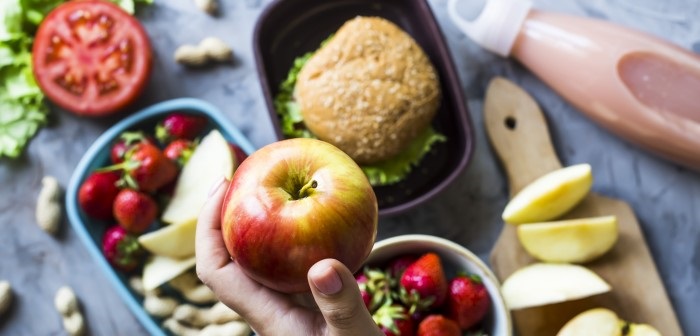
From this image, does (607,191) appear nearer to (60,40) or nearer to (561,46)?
(561,46)

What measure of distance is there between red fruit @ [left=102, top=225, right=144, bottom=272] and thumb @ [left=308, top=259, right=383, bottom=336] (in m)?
0.57

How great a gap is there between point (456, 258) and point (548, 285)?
6.7 inches

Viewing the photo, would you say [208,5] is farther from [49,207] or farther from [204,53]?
[49,207]

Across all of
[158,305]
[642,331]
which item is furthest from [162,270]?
[642,331]

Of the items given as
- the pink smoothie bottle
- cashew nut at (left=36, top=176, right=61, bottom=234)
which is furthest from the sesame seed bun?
cashew nut at (left=36, top=176, right=61, bottom=234)

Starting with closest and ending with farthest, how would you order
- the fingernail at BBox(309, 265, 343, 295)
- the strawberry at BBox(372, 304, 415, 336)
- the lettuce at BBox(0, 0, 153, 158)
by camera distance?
1. the fingernail at BBox(309, 265, 343, 295)
2. the strawberry at BBox(372, 304, 415, 336)
3. the lettuce at BBox(0, 0, 153, 158)

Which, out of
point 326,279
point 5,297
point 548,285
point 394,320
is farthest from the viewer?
point 5,297

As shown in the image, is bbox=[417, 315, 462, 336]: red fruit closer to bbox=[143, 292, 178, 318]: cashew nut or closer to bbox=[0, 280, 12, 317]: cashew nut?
bbox=[143, 292, 178, 318]: cashew nut

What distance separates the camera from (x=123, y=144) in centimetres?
125

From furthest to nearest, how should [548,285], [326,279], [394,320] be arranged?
[548,285]
[394,320]
[326,279]

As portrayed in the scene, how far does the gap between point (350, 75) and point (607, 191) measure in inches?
20.8

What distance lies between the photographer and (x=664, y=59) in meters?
1.22

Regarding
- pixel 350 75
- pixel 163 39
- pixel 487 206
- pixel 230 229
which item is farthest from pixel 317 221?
pixel 163 39

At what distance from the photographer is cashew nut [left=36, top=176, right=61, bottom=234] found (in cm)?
130
